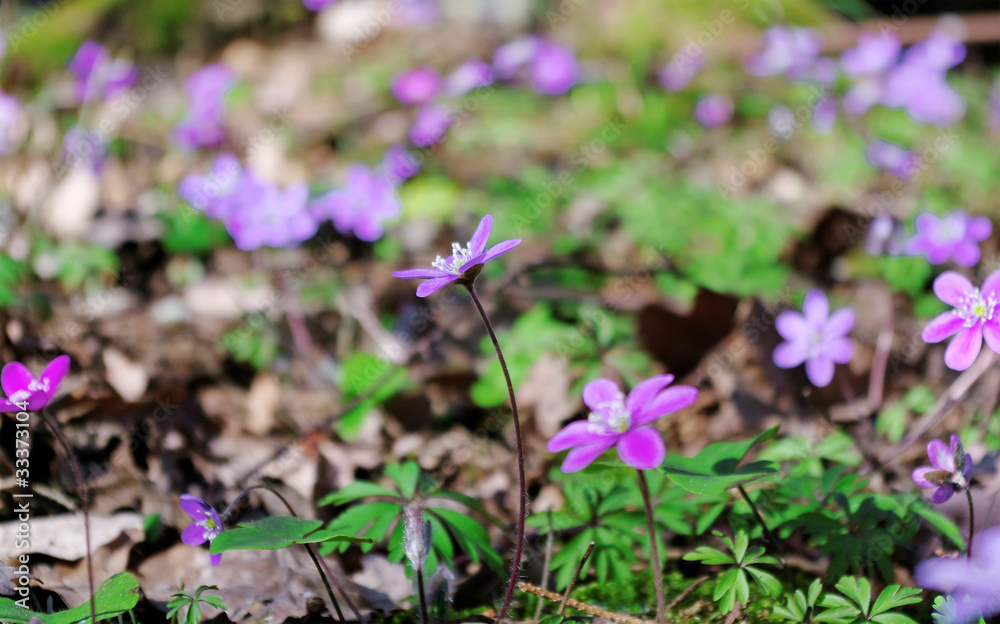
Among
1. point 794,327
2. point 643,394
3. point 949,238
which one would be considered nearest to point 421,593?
point 643,394

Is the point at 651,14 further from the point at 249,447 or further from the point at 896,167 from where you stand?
the point at 249,447

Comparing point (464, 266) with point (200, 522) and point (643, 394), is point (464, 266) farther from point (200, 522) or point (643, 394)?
point (200, 522)

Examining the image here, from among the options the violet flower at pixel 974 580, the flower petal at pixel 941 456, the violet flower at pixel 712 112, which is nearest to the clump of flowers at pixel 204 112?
the violet flower at pixel 712 112

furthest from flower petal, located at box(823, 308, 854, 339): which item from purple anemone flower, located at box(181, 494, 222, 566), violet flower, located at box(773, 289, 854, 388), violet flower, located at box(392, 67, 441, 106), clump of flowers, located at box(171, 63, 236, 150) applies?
clump of flowers, located at box(171, 63, 236, 150)

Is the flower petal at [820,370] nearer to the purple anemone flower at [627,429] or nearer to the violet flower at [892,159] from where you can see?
the purple anemone flower at [627,429]

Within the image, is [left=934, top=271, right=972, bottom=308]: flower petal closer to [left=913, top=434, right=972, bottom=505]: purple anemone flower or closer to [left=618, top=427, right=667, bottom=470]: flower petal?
[left=913, top=434, right=972, bottom=505]: purple anemone flower

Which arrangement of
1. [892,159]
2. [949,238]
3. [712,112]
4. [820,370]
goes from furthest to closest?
[712,112] → [892,159] → [949,238] → [820,370]
